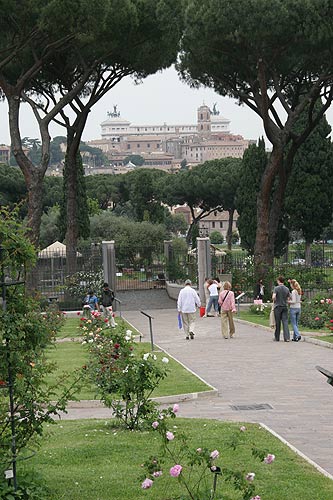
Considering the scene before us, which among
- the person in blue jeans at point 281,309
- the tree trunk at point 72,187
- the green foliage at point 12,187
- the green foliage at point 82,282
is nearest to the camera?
the person in blue jeans at point 281,309

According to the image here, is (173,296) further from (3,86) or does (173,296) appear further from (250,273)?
(3,86)

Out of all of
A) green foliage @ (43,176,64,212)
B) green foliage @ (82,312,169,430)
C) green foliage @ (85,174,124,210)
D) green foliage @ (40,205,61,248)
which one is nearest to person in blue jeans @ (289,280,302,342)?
green foliage @ (82,312,169,430)

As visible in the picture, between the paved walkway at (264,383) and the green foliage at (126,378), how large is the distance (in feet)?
2.69

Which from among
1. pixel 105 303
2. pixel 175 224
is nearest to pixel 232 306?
pixel 105 303

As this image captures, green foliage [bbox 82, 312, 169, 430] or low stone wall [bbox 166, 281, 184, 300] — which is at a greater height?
green foliage [bbox 82, 312, 169, 430]

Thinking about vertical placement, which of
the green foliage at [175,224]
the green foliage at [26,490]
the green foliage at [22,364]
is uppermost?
the green foliage at [175,224]

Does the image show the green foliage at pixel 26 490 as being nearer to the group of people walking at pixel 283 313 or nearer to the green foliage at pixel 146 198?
the group of people walking at pixel 283 313

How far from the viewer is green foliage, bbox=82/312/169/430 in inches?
379

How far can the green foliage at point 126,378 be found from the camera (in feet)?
31.6

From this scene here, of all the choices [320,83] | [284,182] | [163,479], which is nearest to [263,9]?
[320,83]

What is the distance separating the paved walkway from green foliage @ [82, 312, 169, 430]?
82 cm

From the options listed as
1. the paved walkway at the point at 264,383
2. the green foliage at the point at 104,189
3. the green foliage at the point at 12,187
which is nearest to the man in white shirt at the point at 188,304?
the paved walkway at the point at 264,383

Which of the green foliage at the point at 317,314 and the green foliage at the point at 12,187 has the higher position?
the green foliage at the point at 12,187

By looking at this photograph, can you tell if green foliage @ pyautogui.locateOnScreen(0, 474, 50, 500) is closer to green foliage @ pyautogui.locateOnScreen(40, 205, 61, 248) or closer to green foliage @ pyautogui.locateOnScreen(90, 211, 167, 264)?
green foliage @ pyautogui.locateOnScreen(90, 211, 167, 264)
